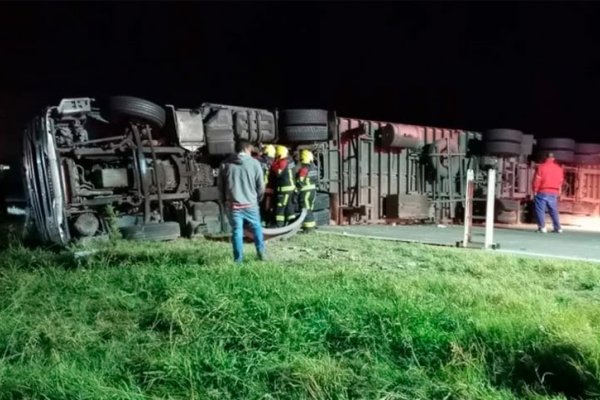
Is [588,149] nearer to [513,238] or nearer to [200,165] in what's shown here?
[513,238]

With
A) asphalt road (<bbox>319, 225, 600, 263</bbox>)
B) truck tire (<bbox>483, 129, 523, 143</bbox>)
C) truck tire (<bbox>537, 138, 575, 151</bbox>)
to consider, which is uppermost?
truck tire (<bbox>483, 129, 523, 143</bbox>)

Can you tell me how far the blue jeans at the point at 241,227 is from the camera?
4.80 metres

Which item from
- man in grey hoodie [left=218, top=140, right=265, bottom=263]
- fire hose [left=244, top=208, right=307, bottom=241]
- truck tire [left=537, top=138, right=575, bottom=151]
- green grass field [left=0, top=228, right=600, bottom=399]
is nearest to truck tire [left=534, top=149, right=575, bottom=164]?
truck tire [left=537, top=138, right=575, bottom=151]

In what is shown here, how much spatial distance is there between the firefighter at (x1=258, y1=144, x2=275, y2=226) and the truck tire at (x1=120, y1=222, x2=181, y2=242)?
1.53m

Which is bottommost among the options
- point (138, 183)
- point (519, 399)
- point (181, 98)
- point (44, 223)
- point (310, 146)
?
point (519, 399)

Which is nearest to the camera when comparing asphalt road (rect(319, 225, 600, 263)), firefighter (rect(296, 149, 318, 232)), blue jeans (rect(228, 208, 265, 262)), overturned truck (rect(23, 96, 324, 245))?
blue jeans (rect(228, 208, 265, 262))

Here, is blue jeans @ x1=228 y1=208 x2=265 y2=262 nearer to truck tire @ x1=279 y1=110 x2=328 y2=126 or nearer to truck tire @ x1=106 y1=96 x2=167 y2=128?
truck tire @ x1=106 y1=96 x2=167 y2=128

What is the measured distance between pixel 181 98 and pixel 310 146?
43.6 ft

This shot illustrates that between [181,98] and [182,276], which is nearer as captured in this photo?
[182,276]

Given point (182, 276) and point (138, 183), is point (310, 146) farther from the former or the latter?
point (182, 276)

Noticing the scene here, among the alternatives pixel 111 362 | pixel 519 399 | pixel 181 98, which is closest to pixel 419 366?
pixel 519 399

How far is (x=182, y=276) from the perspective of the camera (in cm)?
398

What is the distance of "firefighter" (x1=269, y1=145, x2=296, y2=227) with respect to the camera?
6.98 meters

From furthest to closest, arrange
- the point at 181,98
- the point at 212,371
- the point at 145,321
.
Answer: the point at 181,98, the point at 145,321, the point at 212,371
